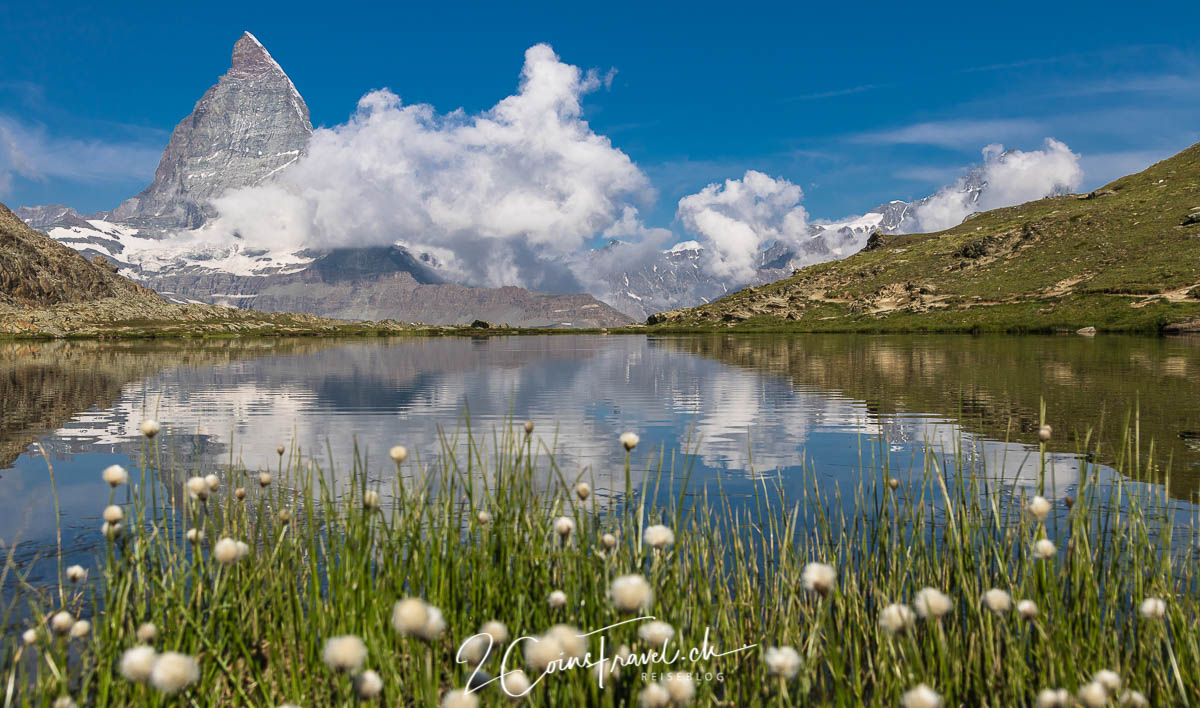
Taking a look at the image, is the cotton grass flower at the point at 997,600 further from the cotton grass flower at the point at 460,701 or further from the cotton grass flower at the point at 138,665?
the cotton grass flower at the point at 138,665

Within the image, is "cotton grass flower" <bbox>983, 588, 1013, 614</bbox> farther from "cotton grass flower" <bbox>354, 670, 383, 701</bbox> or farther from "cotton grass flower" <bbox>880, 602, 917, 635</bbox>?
"cotton grass flower" <bbox>354, 670, 383, 701</bbox>

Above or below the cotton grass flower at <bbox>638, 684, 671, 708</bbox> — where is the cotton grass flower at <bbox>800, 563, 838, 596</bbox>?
above

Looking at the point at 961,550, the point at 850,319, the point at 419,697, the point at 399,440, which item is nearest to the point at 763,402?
the point at 399,440

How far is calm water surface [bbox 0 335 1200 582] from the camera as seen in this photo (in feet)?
51.9

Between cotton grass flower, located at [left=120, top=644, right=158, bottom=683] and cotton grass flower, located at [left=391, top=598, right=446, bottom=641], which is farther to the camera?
cotton grass flower, located at [left=120, top=644, right=158, bottom=683]

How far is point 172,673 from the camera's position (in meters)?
3.23

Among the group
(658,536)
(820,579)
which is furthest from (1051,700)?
(658,536)

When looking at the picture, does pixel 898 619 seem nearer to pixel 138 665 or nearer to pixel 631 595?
pixel 631 595

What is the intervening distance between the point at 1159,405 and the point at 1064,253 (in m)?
181

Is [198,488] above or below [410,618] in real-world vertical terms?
above

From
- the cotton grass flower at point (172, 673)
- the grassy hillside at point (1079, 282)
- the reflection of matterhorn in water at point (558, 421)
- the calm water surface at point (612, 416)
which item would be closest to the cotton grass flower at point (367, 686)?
the cotton grass flower at point (172, 673)

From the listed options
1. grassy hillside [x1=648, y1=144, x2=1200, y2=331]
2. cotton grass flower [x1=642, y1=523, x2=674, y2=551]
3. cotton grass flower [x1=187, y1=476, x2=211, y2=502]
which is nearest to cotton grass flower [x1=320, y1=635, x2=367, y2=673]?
cotton grass flower [x1=642, y1=523, x2=674, y2=551]

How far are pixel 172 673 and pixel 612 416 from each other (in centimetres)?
2460

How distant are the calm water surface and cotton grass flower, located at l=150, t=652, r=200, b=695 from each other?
2.88 metres
